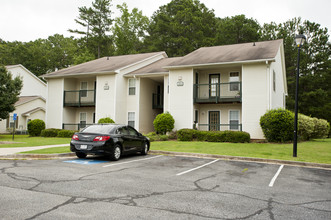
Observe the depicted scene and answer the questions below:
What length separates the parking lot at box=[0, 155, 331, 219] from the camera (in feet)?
15.8

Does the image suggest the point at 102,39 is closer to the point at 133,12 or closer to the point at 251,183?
the point at 133,12

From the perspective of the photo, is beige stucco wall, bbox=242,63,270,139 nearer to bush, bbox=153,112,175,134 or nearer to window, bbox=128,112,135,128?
bush, bbox=153,112,175,134

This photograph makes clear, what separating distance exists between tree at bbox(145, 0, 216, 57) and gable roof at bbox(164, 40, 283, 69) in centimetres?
2011

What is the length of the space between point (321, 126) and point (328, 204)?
20622mm

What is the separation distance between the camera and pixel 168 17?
166 ft

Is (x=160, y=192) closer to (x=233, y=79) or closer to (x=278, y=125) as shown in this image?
(x=278, y=125)

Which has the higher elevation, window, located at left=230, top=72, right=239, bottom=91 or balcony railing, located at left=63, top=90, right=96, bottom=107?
window, located at left=230, top=72, right=239, bottom=91

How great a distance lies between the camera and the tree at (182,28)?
1818 inches

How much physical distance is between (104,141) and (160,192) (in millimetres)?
5123

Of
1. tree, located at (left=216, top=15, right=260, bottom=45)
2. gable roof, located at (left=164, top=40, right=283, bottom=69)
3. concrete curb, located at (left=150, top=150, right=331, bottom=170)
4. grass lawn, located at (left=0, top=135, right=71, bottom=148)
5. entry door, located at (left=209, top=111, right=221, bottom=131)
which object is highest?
tree, located at (left=216, top=15, right=260, bottom=45)

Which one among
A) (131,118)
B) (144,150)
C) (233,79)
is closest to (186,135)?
(233,79)

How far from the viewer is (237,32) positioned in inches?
1764

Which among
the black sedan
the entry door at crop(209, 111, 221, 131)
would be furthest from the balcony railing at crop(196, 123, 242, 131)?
the black sedan

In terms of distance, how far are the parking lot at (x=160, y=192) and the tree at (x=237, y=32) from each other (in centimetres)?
3759
